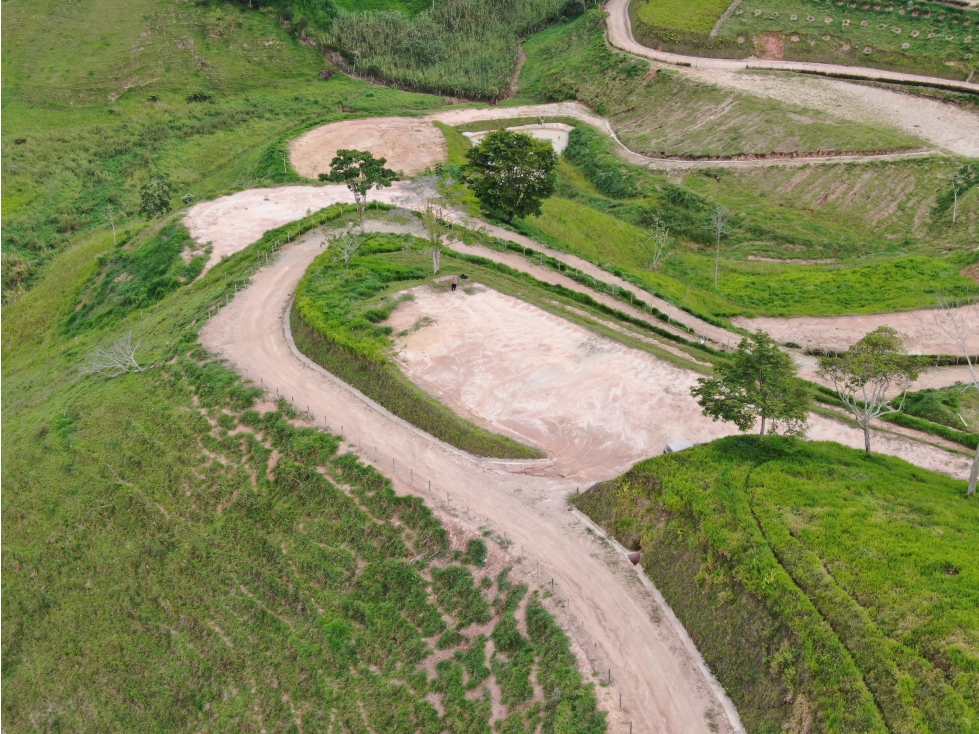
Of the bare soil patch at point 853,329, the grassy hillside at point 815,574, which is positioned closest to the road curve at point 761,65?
the bare soil patch at point 853,329

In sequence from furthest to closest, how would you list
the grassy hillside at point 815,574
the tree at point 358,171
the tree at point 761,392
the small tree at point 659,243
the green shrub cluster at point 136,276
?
the small tree at point 659,243 < the green shrub cluster at point 136,276 < the tree at point 358,171 < the tree at point 761,392 < the grassy hillside at point 815,574

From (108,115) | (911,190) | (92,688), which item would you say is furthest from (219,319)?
(108,115)

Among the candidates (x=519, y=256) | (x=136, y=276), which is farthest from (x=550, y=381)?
(x=136, y=276)

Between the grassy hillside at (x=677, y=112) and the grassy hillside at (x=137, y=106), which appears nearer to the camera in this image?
the grassy hillside at (x=677, y=112)

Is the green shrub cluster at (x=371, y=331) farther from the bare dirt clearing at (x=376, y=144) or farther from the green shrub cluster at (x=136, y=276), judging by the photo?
the bare dirt clearing at (x=376, y=144)

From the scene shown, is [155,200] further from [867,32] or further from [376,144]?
[867,32]

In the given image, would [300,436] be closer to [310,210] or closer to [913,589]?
[913,589]
